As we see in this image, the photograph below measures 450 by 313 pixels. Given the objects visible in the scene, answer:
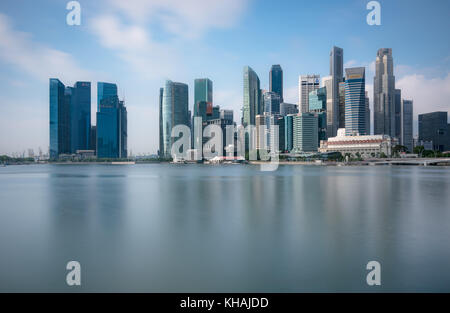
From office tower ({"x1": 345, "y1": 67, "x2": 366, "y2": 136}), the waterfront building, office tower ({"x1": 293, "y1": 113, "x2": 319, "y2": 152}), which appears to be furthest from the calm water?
office tower ({"x1": 345, "y1": 67, "x2": 366, "y2": 136})

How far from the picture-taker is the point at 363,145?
167625 mm

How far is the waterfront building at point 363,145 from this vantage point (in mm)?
162375

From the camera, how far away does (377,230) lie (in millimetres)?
14336

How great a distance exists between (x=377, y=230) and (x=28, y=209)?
2318cm

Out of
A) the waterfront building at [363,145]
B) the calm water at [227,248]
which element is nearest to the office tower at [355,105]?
the waterfront building at [363,145]

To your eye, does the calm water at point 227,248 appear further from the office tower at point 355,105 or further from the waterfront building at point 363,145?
the office tower at point 355,105

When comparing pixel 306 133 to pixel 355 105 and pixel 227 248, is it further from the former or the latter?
pixel 227 248

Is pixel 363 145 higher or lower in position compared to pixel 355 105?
lower

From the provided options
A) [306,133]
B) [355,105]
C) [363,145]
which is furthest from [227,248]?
[355,105]

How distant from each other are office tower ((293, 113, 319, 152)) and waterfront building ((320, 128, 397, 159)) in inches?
492

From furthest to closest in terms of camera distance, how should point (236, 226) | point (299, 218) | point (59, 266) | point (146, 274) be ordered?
point (299, 218) < point (236, 226) < point (59, 266) < point (146, 274)

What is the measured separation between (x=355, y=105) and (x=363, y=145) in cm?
3313
